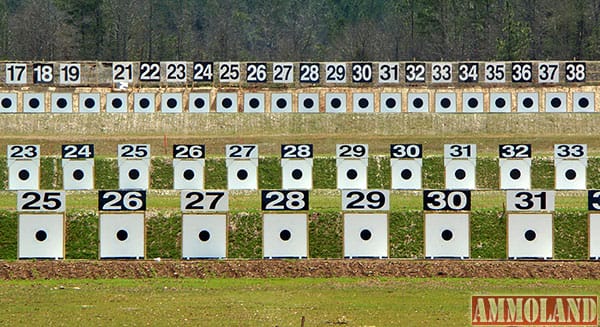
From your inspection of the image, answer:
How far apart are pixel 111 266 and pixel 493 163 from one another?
17.8 metres

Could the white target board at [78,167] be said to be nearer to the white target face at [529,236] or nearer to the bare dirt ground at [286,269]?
the bare dirt ground at [286,269]

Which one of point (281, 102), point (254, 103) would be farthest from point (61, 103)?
point (281, 102)

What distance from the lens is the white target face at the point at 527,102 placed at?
71312mm

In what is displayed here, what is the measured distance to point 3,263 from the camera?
117ft

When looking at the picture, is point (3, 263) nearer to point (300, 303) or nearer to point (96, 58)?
point (300, 303)

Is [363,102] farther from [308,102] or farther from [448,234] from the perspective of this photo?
[448,234]

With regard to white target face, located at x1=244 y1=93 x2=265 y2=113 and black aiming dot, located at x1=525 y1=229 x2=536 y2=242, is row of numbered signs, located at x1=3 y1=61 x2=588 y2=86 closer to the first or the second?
white target face, located at x1=244 y1=93 x2=265 y2=113

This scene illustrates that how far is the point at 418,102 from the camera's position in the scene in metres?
71.9

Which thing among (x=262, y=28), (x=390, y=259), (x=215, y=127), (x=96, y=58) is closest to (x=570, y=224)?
(x=390, y=259)

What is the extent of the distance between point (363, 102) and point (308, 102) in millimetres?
2564

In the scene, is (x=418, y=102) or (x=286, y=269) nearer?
(x=286, y=269)

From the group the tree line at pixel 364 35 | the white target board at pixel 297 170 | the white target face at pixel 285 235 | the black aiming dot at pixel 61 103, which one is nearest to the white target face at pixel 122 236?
the white target face at pixel 285 235

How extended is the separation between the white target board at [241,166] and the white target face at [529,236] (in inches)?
530

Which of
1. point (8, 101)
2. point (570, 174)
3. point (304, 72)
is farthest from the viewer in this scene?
point (304, 72)
